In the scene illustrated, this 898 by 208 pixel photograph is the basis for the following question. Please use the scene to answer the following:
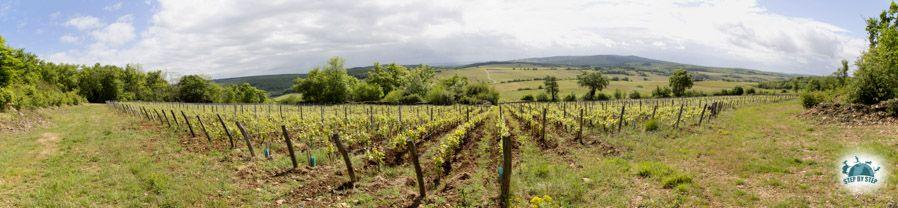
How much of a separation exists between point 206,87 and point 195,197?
102m

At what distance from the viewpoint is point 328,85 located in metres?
81.6

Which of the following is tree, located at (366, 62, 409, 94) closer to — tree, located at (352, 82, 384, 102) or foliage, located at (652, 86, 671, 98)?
tree, located at (352, 82, 384, 102)

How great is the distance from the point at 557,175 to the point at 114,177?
10396 mm

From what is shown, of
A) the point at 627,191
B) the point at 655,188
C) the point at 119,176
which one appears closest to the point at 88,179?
the point at 119,176

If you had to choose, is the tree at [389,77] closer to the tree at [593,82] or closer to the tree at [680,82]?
the tree at [593,82]

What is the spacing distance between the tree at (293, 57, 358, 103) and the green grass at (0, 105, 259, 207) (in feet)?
215

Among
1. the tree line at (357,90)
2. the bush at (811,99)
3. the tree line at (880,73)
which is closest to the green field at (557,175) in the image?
the tree line at (880,73)

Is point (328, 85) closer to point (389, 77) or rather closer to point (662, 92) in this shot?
point (389, 77)

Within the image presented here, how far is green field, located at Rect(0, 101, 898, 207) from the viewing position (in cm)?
824

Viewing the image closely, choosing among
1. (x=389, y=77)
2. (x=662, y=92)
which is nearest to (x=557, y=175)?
(x=389, y=77)

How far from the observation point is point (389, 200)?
27.6 ft

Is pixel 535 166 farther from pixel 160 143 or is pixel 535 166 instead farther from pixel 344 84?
pixel 344 84

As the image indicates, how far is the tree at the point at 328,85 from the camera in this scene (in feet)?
268

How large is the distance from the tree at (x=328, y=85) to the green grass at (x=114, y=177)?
65.5m
